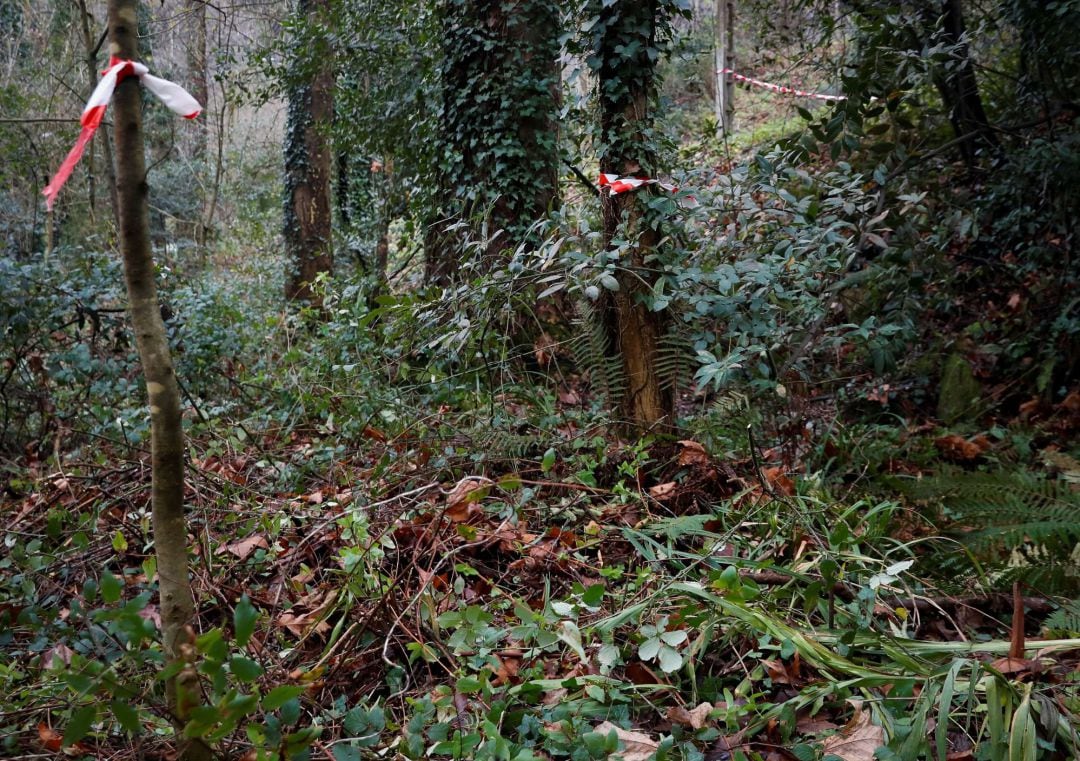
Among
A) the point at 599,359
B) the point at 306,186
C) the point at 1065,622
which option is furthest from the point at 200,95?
the point at 1065,622

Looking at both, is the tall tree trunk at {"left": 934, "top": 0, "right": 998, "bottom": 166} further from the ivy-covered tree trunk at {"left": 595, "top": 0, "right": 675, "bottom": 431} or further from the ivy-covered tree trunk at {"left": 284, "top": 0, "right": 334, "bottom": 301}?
the ivy-covered tree trunk at {"left": 284, "top": 0, "right": 334, "bottom": 301}

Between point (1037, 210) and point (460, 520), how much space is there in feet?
15.7

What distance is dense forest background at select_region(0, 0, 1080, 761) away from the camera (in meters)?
1.76

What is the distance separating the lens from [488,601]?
2432 millimetres

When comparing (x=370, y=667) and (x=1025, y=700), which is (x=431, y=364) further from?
(x=1025, y=700)

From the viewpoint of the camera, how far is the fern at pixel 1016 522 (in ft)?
7.89

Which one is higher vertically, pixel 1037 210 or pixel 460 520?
pixel 1037 210

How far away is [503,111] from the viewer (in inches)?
222

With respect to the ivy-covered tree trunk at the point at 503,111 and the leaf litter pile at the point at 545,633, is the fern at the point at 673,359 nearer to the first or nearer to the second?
the leaf litter pile at the point at 545,633

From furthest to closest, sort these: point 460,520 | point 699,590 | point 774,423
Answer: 1. point 774,423
2. point 460,520
3. point 699,590

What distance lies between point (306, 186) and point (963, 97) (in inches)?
313

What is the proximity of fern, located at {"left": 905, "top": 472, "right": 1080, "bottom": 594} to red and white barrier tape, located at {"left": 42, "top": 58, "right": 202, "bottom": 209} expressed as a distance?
2589 millimetres

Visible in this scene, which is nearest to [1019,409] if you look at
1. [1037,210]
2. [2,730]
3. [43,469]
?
[1037,210]

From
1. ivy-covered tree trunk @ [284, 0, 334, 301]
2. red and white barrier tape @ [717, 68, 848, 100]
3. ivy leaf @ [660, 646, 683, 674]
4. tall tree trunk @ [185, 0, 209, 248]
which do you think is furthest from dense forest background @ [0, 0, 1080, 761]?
tall tree trunk @ [185, 0, 209, 248]
